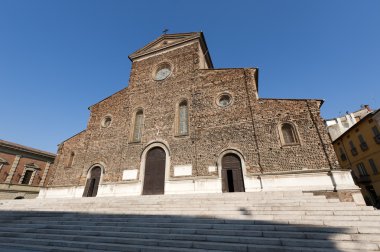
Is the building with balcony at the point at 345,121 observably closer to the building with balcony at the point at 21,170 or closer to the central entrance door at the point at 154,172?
the central entrance door at the point at 154,172

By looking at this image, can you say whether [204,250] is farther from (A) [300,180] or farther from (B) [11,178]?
(B) [11,178]

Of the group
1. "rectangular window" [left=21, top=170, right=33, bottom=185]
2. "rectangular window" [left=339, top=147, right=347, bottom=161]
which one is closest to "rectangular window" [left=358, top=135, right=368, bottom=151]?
"rectangular window" [left=339, top=147, right=347, bottom=161]

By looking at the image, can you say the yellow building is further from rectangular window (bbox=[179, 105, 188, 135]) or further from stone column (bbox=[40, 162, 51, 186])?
stone column (bbox=[40, 162, 51, 186])

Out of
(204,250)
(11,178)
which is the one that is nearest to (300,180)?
(204,250)

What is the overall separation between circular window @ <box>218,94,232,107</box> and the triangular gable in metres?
6.25

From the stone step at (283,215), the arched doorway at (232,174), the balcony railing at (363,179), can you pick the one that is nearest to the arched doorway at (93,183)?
the stone step at (283,215)

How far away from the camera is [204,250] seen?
4777 mm

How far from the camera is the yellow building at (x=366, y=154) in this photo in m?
19.8

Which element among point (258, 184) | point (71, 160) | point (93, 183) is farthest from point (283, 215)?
point (71, 160)

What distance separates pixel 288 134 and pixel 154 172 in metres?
8.48

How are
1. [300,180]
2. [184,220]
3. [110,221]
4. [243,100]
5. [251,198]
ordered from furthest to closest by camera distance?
[243,100]
[300,180]
[251,198]
[110,221]
[184,220]

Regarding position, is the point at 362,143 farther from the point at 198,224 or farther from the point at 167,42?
the point at 198,224

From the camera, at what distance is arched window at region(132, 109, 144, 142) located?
15023 millimetres

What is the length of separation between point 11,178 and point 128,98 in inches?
729
